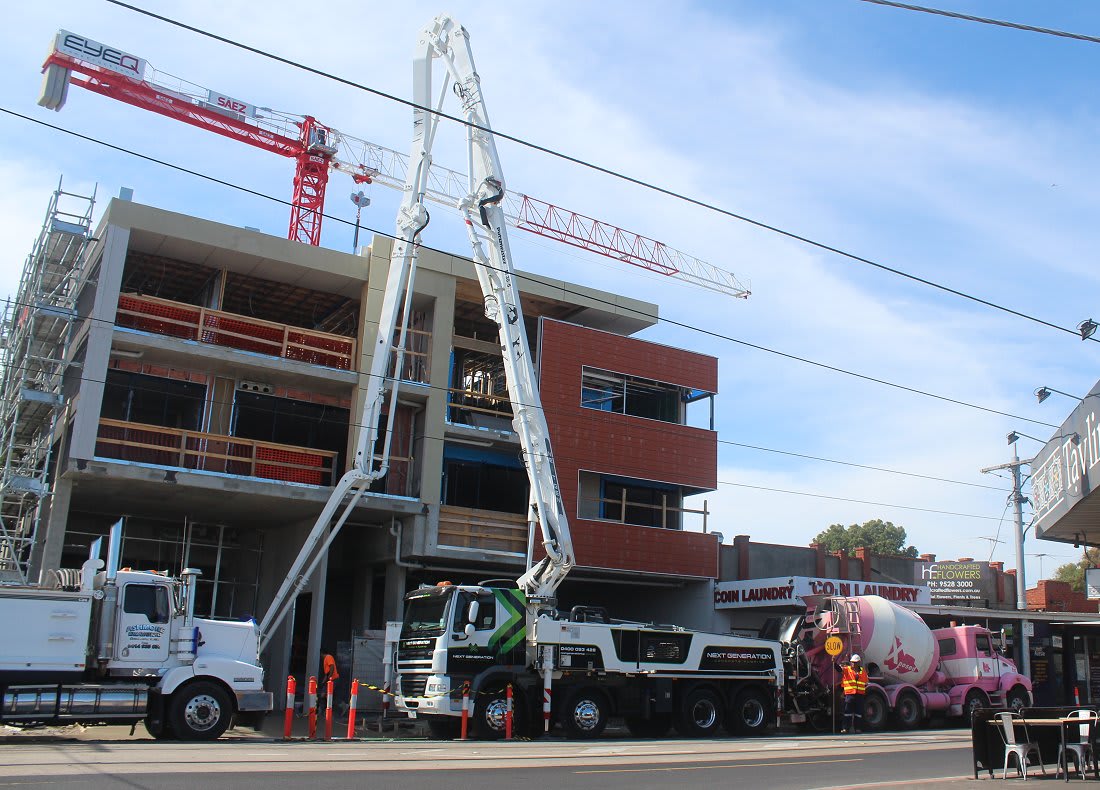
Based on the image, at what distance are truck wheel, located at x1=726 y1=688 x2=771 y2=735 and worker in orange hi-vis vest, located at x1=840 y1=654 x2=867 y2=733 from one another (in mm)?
2197

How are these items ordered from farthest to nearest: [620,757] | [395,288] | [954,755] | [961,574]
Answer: [961,574] < [395,288] < [954,755] < [620,757]

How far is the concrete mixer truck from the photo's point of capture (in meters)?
26.4

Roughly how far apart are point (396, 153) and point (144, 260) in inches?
1082

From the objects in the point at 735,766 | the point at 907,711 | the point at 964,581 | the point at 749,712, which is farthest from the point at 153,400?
the point at 964,581

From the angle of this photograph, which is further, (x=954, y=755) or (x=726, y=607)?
(x=726, y=607)

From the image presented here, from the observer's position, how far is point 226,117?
5806 centimetres

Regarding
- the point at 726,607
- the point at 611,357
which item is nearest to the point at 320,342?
the point at 611,357

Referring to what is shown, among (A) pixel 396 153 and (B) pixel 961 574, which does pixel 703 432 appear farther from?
(A) pixel 396 153

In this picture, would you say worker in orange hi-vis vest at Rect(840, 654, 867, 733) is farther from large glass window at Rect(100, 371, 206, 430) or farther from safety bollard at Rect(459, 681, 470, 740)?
large glass window at Rect(100, 371, 206, 430)

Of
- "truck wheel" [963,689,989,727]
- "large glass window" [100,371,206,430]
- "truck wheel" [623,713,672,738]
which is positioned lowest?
"truck wheel" [623,713,672,738]

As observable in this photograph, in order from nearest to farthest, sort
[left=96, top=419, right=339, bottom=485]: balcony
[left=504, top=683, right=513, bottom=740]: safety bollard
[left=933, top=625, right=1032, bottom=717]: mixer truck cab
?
[left=504, top=683, right=513, bottom=740]: safety bollard < [left=96, top=419, right=339, bottom=485]: balcony < [left=933, top=625, right=1032, bottom=717]: mixer truck cab

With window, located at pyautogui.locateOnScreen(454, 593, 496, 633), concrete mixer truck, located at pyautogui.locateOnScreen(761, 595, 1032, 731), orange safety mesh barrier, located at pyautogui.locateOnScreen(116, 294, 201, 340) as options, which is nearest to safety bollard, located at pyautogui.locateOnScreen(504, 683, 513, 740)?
window, located at pyautogui.locateOnScreen(454, 593, 496, 633)

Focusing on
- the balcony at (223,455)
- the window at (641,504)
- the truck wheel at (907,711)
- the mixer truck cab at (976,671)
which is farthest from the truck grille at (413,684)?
the mixer truck cab at (976,671)

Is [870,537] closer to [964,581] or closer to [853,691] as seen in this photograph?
[964,581]
